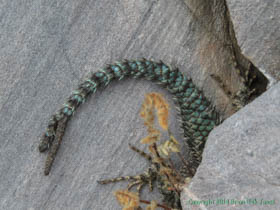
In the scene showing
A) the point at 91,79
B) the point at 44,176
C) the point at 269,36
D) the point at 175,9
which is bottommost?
the point at 44,176

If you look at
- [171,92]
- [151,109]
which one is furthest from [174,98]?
[151,109]

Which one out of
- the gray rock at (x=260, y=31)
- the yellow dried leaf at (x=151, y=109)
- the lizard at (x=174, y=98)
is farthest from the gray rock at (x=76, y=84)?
the yellow dried leaf at (x=151, y=109)

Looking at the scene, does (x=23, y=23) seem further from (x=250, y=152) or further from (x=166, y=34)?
(x=250, y=152)

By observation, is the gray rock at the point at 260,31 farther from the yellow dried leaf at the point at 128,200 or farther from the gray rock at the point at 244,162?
the yellow dried leaf at the point at 128,200

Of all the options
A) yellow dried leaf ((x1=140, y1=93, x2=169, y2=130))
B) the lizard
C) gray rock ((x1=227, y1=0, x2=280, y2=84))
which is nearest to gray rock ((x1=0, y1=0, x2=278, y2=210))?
the lizard

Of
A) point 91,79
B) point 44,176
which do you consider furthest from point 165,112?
point 44,176

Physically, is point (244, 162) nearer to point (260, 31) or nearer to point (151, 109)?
point (151, 109)

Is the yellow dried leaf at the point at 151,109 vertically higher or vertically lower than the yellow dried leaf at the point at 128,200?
higher
